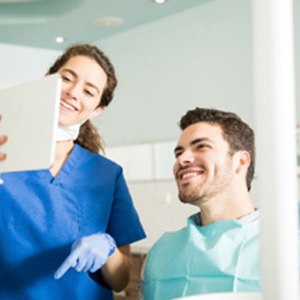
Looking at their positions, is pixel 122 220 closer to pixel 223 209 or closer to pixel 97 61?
pixel 223 209

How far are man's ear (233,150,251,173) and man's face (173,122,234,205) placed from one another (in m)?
0.03

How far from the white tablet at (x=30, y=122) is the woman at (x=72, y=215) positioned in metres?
0.27

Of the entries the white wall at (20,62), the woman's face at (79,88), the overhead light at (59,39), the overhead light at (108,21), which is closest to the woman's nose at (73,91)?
the woman's face at (79,88)

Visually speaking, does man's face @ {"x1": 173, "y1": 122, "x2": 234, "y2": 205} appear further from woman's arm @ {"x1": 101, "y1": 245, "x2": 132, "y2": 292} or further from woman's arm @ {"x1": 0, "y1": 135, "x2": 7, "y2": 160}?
woman's arm @ {"x1": 0, "y1": 135, "x2": 7, "y2": 160}

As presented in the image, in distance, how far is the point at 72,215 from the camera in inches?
49.9

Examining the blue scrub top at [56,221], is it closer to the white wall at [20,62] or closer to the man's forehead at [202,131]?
the man's forehead at [202,131]

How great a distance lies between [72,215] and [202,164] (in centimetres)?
37

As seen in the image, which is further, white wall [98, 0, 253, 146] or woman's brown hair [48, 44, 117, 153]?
white wall [98, 0, 253, 146]

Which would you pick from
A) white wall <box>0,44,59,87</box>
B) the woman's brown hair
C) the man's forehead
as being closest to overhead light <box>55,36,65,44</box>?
white wall <box>0,44,59,87</box>

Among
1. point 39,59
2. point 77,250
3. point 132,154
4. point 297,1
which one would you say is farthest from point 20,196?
point 39,59

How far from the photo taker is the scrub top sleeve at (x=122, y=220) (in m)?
1.34

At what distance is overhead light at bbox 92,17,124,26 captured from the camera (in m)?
4.43

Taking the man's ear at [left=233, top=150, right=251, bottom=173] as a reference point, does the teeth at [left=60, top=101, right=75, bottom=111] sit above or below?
above

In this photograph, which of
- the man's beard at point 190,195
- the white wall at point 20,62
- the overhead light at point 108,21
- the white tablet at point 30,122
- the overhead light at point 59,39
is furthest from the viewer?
the white wall at point 20,62
